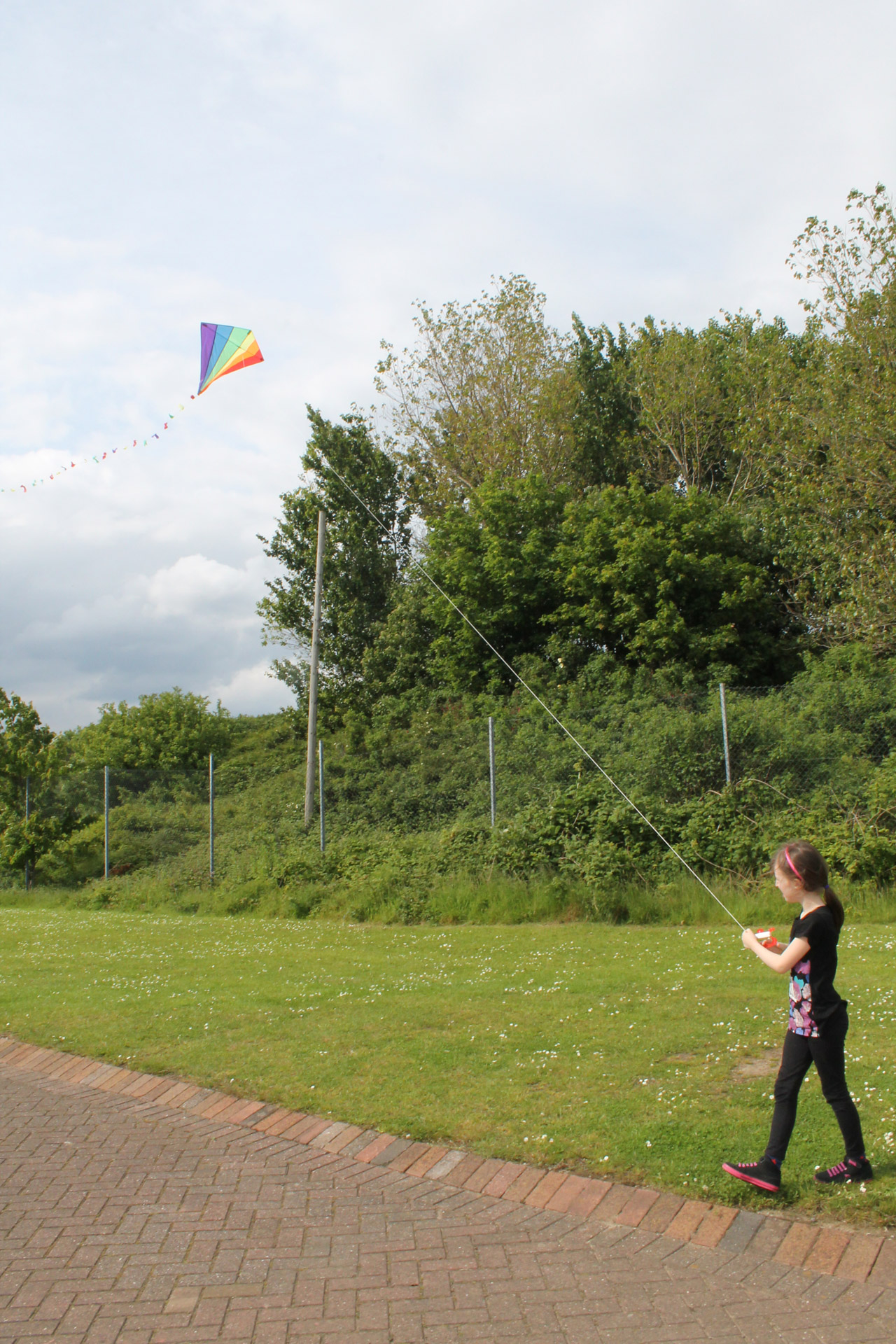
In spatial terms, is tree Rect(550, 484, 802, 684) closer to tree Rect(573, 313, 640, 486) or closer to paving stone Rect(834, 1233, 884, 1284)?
tree Rect(573, 313, 640, 486)

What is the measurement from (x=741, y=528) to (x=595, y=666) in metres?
6.46

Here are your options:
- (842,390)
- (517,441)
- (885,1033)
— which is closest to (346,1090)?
(885,1033)

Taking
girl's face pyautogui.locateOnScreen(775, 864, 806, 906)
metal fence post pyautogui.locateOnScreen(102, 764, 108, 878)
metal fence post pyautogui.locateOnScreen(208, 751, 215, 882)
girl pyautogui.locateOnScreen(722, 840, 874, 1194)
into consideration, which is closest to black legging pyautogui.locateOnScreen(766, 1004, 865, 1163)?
girl pyautogui.locateOnScreen(722, 840, 874, 1194)

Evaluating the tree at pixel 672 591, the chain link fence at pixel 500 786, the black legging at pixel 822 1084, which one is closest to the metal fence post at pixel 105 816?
the chain link fence at pixel 500 786

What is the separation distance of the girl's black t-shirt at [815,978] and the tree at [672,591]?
63.2 ft

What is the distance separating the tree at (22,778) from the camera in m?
21.5

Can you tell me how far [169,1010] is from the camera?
7938 mm

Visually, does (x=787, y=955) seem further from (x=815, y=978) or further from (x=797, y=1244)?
(x=797, y=1244)

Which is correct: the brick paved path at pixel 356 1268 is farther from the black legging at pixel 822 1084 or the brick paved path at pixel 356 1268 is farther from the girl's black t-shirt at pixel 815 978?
the girl's black t-shirt at pixel 815 978

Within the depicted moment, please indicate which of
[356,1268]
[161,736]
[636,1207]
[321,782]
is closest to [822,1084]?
[636,1207]

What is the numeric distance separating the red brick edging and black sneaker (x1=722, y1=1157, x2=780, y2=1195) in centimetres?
13

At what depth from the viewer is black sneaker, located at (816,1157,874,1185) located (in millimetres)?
4047

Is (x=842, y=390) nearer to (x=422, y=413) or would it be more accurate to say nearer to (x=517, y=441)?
(x=517, y=441)

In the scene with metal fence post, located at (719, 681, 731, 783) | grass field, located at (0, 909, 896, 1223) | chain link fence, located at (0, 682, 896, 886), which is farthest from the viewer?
metal fence post, located at (719, 681, 731, 783)
